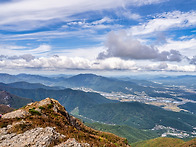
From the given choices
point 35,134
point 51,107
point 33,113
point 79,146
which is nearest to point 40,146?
point 35,134

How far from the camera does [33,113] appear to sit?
47906 mm

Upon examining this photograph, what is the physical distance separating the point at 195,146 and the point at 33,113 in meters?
198

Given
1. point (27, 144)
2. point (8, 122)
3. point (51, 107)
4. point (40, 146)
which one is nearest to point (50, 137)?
point (40, 146)

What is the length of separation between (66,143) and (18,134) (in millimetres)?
12460

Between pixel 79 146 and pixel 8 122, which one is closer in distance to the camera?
pixel 79 146

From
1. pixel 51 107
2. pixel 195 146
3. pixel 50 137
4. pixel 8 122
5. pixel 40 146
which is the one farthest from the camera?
pixel 195 146

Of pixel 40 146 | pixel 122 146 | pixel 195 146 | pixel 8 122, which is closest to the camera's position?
pixel 40 146

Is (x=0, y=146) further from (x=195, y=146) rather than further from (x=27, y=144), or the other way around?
(x=195, y=146)

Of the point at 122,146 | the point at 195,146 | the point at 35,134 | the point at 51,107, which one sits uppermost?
the point at 35,134

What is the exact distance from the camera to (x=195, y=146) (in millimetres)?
164625

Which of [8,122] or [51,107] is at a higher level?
[8,122]

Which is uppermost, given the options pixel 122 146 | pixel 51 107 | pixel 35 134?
pixel 35 134

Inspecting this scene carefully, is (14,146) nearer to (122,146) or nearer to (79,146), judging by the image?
(79,146)

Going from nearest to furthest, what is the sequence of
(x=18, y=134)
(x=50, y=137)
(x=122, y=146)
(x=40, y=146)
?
1. (x=40, y=146)
2. (x=50, y=137)
3. (x=18, y=134)
4. (x=122, y=146)
